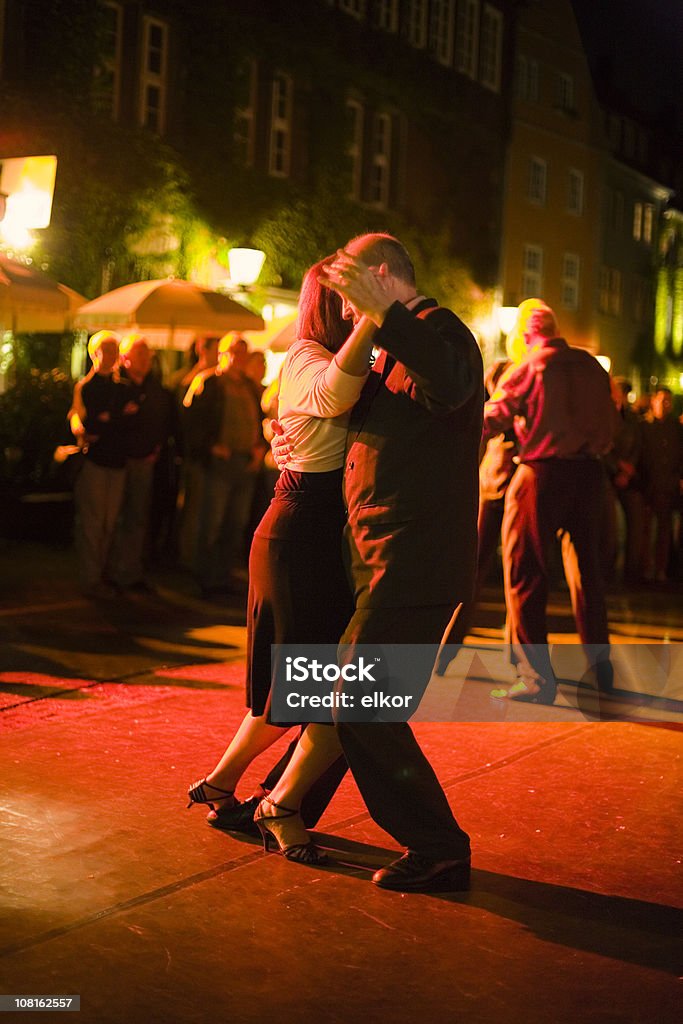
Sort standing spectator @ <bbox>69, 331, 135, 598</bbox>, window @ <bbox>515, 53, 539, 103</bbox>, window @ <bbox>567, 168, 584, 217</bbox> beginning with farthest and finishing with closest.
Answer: window @ <bbox>567, 168, 584, 217</bbox> < window @ <bbox>515, 53, 539, 103</bbox> < standing spectator @ <bbox>69, 331, 135, 598</bbox>

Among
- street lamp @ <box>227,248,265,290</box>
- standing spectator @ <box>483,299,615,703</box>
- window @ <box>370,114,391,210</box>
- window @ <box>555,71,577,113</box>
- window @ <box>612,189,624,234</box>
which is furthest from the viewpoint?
window @ <box>612,189,624,234</box>

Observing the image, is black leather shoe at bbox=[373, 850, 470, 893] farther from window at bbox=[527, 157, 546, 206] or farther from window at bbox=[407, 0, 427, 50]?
window at bbox=[527, 157, 546, 206]

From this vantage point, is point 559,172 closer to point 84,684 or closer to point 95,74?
point 95,74

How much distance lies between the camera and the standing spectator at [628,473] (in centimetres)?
1419

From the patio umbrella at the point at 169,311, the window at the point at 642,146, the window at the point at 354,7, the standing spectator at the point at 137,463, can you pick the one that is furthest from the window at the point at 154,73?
the window at the point at 642,146

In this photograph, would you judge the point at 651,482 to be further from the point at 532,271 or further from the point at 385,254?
the point at 532,271

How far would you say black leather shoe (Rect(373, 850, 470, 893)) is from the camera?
4.44 metres

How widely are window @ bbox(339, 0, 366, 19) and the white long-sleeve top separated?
77.5 ft

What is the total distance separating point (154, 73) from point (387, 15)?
7.88 meters

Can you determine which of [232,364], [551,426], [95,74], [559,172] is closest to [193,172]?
[95,74]

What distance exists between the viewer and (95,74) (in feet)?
68.0

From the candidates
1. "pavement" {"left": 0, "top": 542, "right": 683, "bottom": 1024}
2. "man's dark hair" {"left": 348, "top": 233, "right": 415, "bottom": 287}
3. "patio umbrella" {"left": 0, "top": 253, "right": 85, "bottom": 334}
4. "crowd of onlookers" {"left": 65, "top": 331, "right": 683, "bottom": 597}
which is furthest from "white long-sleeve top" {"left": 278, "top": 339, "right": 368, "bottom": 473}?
"patio umbrella" {"left": 0, "top": 253, "right": 85, "bottom": 334}

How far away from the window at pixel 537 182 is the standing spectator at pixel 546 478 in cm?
3415

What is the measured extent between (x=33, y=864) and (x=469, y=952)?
1408 millimetres
